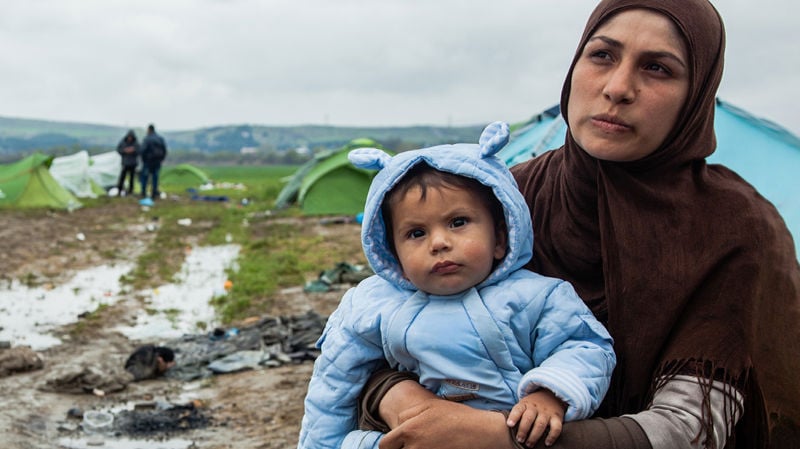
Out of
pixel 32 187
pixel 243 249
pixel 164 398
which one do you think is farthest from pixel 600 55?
pixel 32 187

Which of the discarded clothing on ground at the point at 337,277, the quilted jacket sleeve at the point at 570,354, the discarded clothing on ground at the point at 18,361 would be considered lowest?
the discarded clothing on ground at the point at 18,361

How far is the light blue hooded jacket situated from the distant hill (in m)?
95.9

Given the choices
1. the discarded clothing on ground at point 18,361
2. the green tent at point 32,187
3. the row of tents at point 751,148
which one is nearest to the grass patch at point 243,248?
the green tent at point 32,187

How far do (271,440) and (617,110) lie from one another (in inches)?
142

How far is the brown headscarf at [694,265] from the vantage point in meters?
2.08

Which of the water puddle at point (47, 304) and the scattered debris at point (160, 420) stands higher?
the scattered debris at point (160, 420)

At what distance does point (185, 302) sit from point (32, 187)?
10.9m

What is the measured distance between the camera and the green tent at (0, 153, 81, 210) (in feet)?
59.9

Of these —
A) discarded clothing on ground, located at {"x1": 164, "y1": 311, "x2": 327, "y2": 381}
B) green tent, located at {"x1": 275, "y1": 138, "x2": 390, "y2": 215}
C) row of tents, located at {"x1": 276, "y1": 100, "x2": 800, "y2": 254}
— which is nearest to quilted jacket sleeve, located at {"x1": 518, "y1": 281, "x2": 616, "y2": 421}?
row of tents, located at {"x1": 276, "y1": 100, "x2": 800, "y2": 254}

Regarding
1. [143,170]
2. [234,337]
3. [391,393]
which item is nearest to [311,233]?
[234,337]

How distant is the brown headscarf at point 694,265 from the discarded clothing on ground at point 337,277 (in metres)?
7.28

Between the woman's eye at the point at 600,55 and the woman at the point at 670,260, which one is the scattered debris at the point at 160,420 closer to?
the woman at the point at 670,260

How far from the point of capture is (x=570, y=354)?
1.99 meters

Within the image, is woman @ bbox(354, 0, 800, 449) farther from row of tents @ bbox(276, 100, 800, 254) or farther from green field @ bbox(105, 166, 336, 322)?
green field @ bbox(105, 166, 336, 322)
